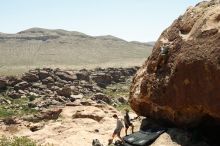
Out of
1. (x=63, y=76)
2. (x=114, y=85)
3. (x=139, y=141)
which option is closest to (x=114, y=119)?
(x=139, y=141)

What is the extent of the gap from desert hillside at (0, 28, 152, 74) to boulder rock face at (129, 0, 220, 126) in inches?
2391

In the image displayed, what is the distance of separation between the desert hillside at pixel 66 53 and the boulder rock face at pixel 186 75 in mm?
60732

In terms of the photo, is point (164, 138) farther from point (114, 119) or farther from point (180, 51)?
point (114, 119)

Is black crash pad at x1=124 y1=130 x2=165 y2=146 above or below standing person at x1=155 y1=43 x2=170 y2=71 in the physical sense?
below

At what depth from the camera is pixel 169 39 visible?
15.8 metres

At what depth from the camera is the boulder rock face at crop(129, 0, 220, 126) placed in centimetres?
1301

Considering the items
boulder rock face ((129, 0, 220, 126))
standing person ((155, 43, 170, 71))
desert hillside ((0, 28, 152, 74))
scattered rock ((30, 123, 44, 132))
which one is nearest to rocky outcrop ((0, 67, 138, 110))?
scattered rock ((30, 123, 44, 132))

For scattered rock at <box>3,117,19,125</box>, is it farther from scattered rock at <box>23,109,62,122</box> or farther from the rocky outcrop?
the rocky outcrop

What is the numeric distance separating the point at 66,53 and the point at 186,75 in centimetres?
9182

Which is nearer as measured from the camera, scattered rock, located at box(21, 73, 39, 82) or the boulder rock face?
the boulder rock face

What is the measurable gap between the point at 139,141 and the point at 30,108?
63.1 feet

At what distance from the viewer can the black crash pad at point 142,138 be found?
1463 cm

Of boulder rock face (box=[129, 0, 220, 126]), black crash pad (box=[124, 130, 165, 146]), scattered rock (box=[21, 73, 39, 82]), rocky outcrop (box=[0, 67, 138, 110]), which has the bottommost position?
rocky outcrop (box=[0, 67, 138, 110])

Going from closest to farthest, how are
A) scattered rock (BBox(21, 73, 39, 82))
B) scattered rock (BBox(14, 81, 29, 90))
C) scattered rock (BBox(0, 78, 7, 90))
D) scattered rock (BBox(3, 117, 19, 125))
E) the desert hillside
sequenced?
scattered rock (BBox(3, 117, 19, 125)) < scattered rock (BBox(14, 81, 29, 90)) < scattered rock (BBox(0, 78, 7, 90)) < scattered rock (BBox(21, 73, 39, 82)) < the desert hillside
